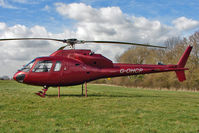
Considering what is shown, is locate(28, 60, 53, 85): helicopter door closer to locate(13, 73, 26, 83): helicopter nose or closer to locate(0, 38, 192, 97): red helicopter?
locate(0, 38, 192, 97): red helicopter

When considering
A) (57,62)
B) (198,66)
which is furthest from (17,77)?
(198,66)

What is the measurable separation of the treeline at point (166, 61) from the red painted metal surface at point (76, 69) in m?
26.3

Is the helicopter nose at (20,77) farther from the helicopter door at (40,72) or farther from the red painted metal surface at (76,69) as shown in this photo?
the helicopter door at (40,72)

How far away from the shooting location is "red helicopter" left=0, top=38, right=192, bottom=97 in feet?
41.5

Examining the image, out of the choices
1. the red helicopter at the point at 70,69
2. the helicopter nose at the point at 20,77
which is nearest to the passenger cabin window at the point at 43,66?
the red helicopter at the point at 70,69

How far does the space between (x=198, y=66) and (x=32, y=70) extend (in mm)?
34299

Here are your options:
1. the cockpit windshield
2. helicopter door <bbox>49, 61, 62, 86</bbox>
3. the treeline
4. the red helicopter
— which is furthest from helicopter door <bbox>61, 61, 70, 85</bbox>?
the treeline

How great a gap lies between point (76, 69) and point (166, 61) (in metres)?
37.2

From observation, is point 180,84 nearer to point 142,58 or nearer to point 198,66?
point 198,66

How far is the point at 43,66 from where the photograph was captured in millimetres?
12680

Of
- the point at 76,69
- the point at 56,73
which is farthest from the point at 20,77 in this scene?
the point at 76,69

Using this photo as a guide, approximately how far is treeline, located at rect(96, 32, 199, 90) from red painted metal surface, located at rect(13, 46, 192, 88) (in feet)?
86.1

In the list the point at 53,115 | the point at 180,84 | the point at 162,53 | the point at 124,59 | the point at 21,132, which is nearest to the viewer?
the point at 21,132

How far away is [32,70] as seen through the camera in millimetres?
12625
